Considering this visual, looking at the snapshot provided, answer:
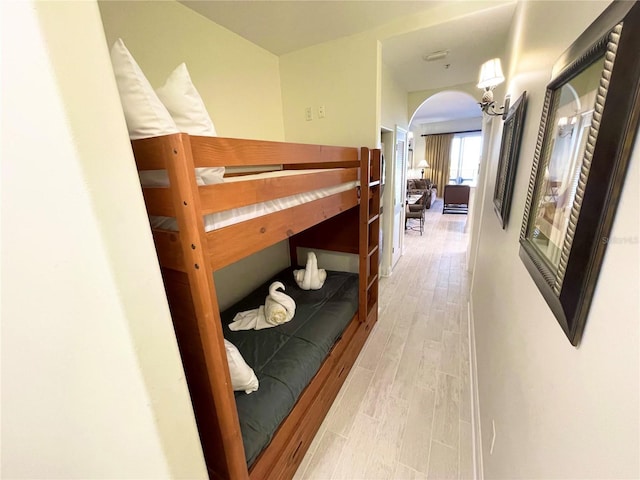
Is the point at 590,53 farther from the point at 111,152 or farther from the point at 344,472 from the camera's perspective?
the point at 344,472

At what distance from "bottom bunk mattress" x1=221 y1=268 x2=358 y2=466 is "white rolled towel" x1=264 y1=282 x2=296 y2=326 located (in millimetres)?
52

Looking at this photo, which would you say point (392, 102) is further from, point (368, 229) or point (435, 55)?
point (368, 229)

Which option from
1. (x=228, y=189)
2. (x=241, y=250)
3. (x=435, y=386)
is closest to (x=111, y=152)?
(x=228, y=189)

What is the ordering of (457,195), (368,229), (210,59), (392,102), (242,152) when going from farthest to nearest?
(457,195) < (392,102) < (368,229) < (210,59) < (242,152)

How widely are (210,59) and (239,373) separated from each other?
2280 mm

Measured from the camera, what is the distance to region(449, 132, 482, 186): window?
8.48 meters

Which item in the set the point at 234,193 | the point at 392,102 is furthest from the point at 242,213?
the point at 392,102

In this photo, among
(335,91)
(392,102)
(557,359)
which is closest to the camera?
(557,359)

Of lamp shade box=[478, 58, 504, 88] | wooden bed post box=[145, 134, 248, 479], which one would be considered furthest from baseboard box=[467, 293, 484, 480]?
lamp shade box=[478, 58, 504, 88]

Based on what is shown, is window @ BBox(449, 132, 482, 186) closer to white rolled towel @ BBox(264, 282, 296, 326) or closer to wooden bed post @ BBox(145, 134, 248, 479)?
white rolled towel @ BBox(264, 282, 296, 326)

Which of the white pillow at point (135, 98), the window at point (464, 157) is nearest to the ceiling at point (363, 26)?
the white pillow at point (135, 98)

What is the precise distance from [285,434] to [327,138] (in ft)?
8.52

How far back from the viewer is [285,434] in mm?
1287

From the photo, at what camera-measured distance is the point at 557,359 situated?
64cm
